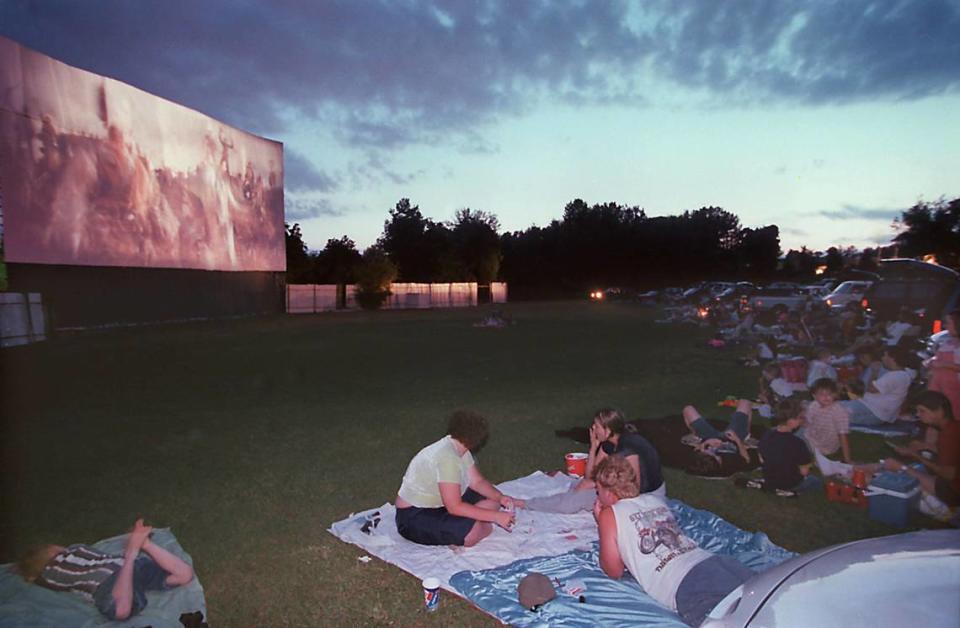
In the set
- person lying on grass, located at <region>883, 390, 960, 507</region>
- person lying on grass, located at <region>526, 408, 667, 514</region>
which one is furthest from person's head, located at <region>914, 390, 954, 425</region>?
person lying on grass, located at <region>526, 408, 667, 514</region>

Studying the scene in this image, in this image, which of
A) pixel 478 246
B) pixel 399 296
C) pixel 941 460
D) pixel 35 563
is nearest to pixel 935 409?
pixel 941 460

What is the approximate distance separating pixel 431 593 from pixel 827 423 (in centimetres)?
526

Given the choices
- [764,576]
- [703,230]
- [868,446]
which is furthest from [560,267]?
[764,576]

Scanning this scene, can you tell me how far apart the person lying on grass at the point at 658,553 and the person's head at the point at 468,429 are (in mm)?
1218

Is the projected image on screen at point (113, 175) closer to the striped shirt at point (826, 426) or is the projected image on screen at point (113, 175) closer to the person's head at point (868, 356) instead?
the striped shirt at point (826, 426)

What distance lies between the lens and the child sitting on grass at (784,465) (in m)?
6.42

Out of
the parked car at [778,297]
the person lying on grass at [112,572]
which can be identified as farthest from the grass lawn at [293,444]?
the parked car at [778,297]

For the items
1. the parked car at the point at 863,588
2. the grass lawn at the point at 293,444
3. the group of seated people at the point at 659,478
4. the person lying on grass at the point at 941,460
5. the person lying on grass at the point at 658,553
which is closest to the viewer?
Answer: the parked car at the point at 863,588

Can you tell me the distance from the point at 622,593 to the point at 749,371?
11.8 meters

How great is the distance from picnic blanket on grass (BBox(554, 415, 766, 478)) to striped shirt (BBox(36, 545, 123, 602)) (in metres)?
5.80

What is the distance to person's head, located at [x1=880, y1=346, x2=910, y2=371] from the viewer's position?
360 inches

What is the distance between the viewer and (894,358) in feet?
31.2

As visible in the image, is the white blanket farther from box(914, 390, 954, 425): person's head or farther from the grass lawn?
box(914, 390, 954, 425): person's head

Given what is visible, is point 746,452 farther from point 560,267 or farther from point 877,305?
point 560,267
